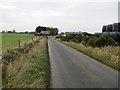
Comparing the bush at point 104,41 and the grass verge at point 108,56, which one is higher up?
the bush at point 104,41

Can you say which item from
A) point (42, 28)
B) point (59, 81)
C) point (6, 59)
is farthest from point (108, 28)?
point (42, 28)

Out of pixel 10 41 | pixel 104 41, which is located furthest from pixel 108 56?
pixel 10 41

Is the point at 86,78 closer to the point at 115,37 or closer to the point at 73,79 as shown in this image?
the point at 73,79

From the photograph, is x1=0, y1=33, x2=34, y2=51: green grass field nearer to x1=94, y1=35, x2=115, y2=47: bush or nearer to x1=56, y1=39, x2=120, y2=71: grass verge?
x1=56, y1=39, x2=120, y2=71: grass verge

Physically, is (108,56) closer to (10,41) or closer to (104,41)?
(104,41)

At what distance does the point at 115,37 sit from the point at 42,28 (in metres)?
149

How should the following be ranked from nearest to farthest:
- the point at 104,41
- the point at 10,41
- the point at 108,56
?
the point at 108,56, the point at 104,41, the point at 10,41

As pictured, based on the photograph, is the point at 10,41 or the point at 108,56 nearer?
the point at 108,56

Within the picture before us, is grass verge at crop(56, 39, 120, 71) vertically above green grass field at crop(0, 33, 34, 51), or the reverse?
green grass field at crop(0, 33, 34, 51)

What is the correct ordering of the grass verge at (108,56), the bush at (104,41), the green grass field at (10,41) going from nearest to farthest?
the grass verge at (108,56), the bush at (104,41), the green grass field at (10,41)

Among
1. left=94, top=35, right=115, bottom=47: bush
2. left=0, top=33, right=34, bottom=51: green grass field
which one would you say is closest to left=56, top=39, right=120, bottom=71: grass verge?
left=94, top=35, right=115, bottom=47: bush

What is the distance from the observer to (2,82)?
7.44 metres

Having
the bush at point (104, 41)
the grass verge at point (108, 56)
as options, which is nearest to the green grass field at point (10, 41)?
the grass verge at point (108, 56)

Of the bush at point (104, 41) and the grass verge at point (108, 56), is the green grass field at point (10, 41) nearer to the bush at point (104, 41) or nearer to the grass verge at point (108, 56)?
the grass verge at point (108, 56)
